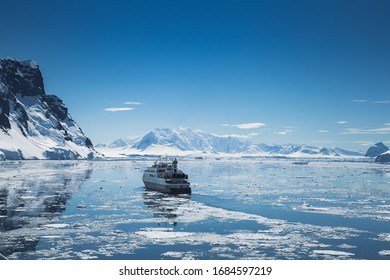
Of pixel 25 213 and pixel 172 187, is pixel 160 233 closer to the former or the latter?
pixel 25 213

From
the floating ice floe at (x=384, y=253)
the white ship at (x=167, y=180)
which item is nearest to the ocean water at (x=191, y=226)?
the floating ice floe at (x=384, y=253)

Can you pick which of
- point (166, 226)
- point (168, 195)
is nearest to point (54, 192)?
point (168, 195)

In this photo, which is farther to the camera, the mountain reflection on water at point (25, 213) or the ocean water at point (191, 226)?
the mountain reflection on water at point (25, 213)

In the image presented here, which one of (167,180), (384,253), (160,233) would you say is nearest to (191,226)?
(160,233)

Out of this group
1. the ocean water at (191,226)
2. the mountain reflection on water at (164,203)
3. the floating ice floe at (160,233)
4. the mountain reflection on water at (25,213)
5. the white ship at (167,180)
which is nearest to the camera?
the ocean water at (191,226)

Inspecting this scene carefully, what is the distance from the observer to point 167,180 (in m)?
57.2

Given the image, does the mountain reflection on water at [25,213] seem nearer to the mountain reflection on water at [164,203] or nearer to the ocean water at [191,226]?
the ocean water at [191,226]

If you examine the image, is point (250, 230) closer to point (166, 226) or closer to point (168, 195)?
point (166, 226)

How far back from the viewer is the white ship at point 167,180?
55.7 metres

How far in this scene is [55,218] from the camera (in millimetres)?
34188

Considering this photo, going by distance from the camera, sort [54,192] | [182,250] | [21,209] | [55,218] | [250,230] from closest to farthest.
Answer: [182,250] → [250,230] → [55,218] → [21,209] → [54,192]
